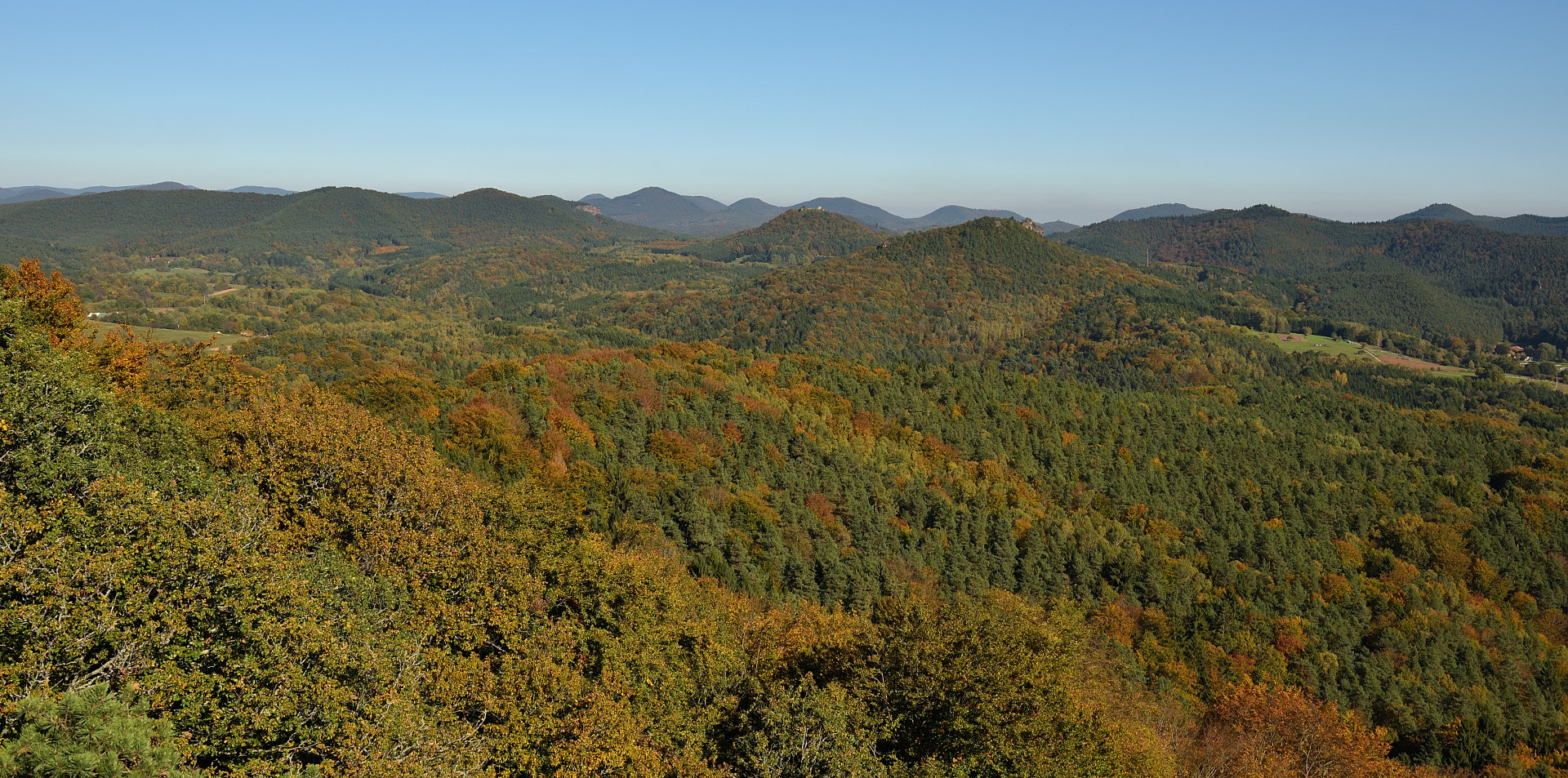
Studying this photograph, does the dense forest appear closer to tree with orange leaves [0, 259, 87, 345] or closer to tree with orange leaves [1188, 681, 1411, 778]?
tree with orange leaves [0, 259, 87, 345]

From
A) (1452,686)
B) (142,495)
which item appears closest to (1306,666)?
(1452,686)

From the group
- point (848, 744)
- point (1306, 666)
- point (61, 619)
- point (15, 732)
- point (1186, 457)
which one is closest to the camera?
point (15, 732)

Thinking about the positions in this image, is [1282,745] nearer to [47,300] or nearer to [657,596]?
[657,596]

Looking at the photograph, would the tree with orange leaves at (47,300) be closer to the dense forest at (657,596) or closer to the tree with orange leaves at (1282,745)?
the dense forest at (657,596)

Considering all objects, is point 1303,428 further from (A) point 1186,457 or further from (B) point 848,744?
(B) point 848,744

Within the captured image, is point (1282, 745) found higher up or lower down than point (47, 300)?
lower down

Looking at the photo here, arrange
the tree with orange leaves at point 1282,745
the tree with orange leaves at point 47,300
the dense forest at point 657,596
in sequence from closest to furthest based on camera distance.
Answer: the dense forest at point 657,596
the tree with orange leaves at point 47,300
the tree with orange leaves at point 1282,745

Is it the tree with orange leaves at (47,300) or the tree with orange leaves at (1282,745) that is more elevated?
the tree with orange leaves at (47,300)

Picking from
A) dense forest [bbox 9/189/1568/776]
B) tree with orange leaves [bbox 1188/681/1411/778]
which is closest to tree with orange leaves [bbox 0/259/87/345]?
dense forest [bbox 9/189/1568/776]

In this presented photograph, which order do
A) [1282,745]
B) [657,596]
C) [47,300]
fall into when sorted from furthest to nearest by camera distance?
[1282,745] < [47,300] < [657,596]

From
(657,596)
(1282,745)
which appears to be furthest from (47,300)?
(1282,745)

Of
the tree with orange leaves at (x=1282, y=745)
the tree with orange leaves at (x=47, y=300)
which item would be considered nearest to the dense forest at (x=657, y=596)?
the tree with orange leaves at (x=47, y=300)
